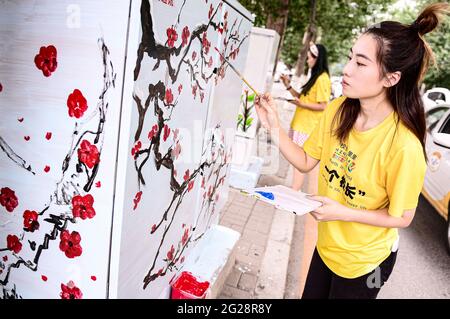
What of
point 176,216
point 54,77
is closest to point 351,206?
point 176,216

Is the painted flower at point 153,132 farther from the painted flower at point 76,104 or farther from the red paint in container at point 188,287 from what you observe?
the red paint in container at point 188,287

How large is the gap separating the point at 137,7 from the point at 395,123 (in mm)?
1070

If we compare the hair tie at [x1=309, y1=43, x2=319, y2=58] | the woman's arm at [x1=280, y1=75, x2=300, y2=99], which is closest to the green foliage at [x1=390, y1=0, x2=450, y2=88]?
the hair tie at [x1=309, y1=43, x2=319, y2=58]

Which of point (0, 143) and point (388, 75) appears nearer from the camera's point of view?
point (0, 143)

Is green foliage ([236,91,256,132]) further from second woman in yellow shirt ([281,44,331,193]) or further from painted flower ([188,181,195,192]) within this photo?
painted flower ([188,181,195,192])

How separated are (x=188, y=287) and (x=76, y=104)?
1.24 m

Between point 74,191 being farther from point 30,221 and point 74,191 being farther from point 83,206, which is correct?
point 30,221

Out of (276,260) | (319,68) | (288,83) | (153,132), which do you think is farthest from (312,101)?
(153,132)

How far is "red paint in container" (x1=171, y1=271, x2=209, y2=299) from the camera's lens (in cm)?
194

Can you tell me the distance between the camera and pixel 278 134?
6.03 feet

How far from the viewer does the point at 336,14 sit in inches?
512

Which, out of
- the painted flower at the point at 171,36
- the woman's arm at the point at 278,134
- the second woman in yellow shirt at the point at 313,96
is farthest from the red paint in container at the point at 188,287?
the second woman in yellow shirt at the point at 313,96

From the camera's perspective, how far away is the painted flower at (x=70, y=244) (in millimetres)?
1288
